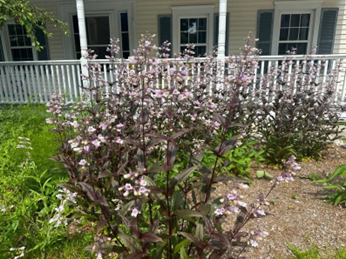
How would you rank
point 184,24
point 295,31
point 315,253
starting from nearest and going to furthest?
point 315,253 → point 295,31 → point 184,24

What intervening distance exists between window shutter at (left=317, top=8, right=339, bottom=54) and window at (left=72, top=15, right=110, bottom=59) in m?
6.23

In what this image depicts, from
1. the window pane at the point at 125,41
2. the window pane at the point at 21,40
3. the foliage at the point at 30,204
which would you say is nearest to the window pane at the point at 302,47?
the window pane at the point at 125,41

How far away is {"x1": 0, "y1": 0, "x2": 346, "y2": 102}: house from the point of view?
298 inches

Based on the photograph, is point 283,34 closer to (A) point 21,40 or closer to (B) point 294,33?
(B) point 294,33

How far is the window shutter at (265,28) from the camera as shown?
765 cm

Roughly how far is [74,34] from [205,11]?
Answer: 4.05 meters

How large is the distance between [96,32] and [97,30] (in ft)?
0.24

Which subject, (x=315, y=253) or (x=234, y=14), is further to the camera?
(x=234, y=14)

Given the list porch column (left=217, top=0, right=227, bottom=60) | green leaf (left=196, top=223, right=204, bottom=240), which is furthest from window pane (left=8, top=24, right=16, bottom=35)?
green leaf (left=196, top=223, right=204, bottom=240)

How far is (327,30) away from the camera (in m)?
7.52

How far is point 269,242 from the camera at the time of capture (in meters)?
2.28

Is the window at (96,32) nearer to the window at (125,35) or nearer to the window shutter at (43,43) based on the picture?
the window at (125,35)

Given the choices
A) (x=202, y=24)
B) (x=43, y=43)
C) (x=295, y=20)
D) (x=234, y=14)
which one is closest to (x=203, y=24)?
(x=202, y=24)

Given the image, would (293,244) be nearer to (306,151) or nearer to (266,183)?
(266,183)
